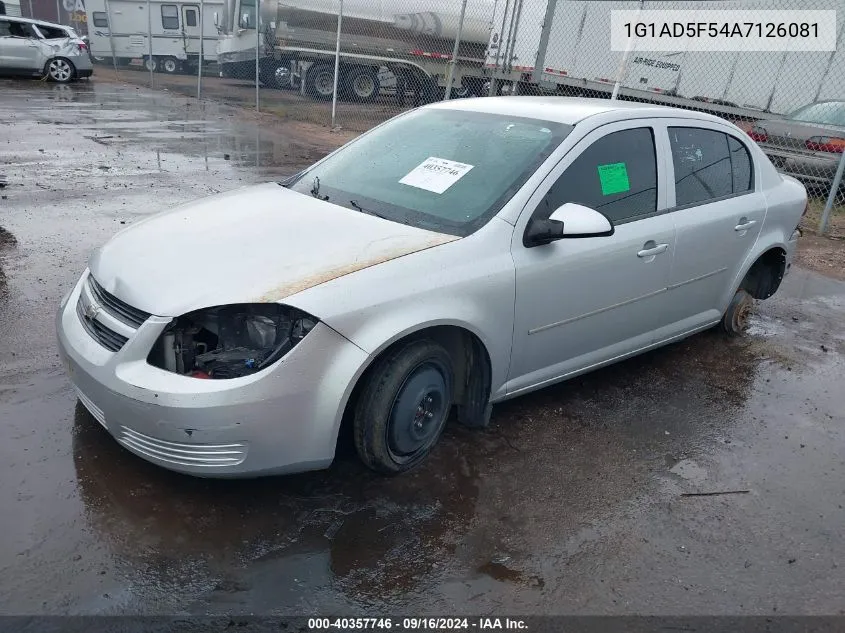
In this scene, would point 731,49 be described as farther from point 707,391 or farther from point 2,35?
point 2,35

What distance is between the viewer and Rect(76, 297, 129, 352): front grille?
284 centimetres

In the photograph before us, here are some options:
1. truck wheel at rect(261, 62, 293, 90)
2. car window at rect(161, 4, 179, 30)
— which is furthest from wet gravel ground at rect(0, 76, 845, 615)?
car window at rect(161, 4, 179, 30)

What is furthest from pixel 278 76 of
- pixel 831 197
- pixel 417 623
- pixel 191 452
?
pixel 417 623

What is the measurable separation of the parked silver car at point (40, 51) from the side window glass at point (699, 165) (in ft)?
63.9

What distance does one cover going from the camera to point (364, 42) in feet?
63.2

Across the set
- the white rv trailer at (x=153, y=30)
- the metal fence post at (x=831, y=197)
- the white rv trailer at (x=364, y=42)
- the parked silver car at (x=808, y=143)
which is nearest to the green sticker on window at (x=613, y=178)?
the metal fence post at (x=831, y=197)

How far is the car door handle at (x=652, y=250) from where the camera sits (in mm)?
3857

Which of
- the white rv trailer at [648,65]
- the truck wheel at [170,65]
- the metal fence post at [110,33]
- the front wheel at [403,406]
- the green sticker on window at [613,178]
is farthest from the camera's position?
the truck wheel at [170,65]

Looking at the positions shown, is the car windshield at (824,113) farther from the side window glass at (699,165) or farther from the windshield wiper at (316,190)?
the windshield wiper at (316,190)

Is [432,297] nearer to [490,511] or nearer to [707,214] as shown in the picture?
[490,511]

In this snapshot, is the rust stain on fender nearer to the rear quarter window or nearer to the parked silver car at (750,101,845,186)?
the rear quarter window

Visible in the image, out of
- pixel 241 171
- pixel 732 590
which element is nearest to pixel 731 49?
pixel 241 171

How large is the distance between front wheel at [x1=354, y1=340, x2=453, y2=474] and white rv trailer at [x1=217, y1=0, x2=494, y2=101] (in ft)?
50.9

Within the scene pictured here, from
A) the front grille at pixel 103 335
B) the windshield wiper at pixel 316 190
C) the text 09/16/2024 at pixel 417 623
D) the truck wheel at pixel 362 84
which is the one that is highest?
the windshield wiper at pixel 316 190
